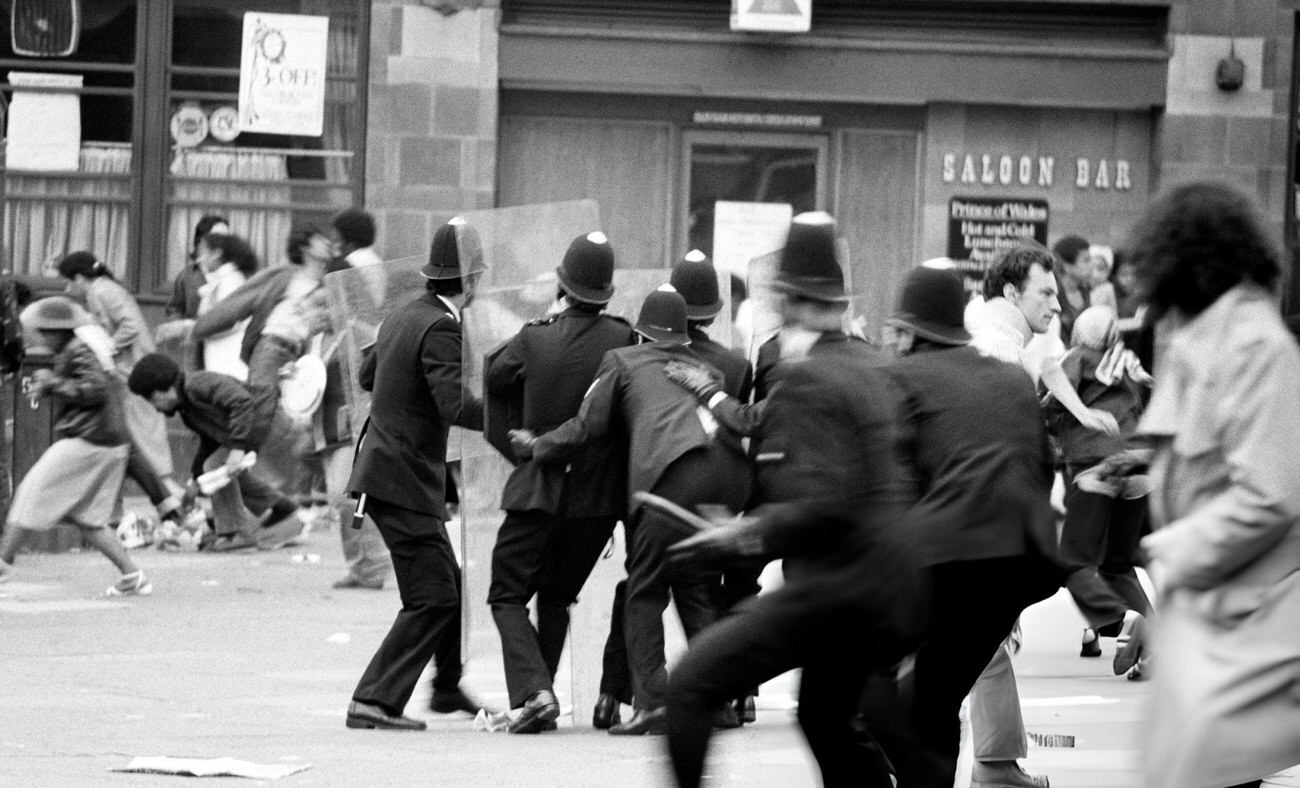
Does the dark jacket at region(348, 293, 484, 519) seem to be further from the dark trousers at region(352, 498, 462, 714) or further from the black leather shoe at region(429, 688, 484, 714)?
the black leather shoe at region(429, 688, 484, 714)

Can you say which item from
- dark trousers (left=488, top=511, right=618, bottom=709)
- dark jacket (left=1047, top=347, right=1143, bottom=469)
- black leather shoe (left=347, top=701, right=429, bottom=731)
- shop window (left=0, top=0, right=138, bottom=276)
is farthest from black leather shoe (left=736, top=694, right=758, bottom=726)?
shop window (left=0, top=0, right=138, bottom=276)

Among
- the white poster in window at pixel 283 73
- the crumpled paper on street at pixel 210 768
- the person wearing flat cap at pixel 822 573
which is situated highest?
the white poster in window at pixel 283 73

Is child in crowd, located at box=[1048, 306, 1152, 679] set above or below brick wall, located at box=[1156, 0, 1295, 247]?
below

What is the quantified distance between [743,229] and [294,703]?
353 inches

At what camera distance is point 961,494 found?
246 inches

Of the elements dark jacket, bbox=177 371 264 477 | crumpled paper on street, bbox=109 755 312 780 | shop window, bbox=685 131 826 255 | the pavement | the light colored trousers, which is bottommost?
the pavement

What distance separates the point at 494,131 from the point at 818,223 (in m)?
11.0

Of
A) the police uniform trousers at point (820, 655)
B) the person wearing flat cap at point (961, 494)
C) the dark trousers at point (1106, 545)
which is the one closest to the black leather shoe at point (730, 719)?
the dark trousers at point (1106, 545)

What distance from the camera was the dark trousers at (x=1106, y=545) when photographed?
31.6 feet

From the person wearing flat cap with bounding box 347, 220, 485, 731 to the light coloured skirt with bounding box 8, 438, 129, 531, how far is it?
3.65 m

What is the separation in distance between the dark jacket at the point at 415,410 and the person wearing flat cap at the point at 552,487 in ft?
0.59

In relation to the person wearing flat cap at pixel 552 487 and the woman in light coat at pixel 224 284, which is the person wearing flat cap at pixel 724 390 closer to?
the person wearing flat cap at pixel 552 487

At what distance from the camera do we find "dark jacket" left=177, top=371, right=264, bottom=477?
1377cm

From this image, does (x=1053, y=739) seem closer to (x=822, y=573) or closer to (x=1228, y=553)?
(x=822, y=573)
